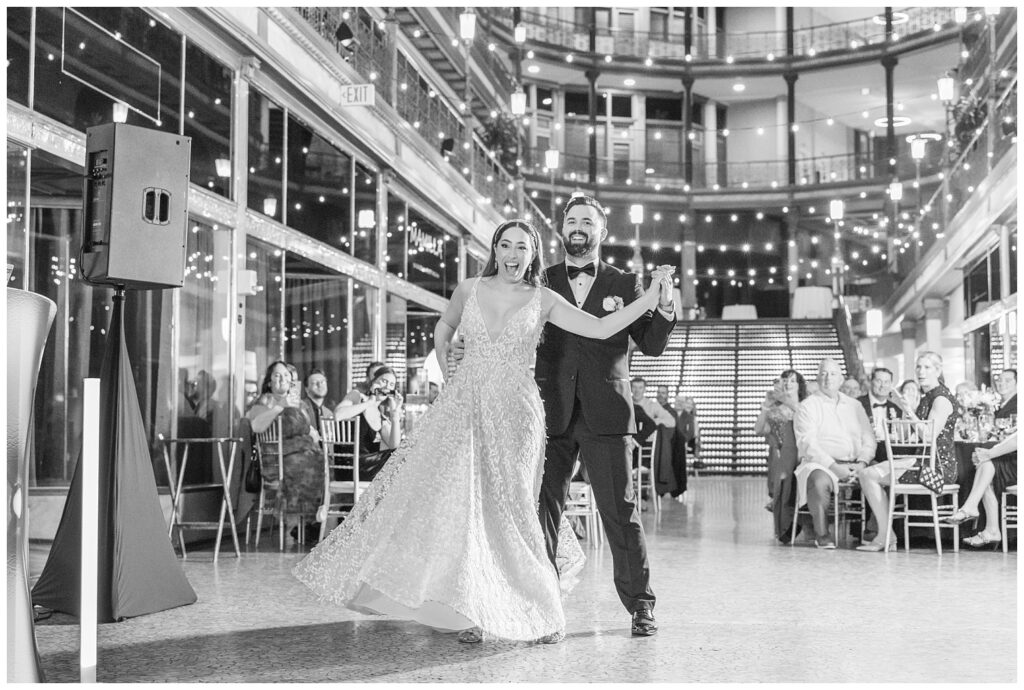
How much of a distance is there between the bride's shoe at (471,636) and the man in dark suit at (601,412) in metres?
0.40

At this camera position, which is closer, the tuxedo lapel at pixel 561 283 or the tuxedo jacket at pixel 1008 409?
the tuxedo lapel at pixel 561 283

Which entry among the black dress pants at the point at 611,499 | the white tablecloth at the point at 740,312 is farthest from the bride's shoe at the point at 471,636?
the white tablecloth at the point at 740,312

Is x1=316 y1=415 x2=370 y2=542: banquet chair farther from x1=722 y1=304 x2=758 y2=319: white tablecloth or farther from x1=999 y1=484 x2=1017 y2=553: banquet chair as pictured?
x1=722 y1=304 x2=758 y2=319: white tablecloth

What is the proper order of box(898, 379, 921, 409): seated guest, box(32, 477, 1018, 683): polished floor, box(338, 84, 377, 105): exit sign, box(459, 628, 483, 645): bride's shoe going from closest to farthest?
box(32, 477, 1018, 683): polished floor, box(459, 628, 483, 645): bride's shoe, box(898, 379, 921, 409): seated guest, box(338, 84, 377, 105): exit sign

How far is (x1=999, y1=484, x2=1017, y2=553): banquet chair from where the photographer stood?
22.2 ft

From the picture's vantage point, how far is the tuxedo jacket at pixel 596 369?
13.0 ft

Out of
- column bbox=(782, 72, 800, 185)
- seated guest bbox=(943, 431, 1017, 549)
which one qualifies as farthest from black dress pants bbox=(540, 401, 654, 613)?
column bbox=(782, 72, 800, 185)

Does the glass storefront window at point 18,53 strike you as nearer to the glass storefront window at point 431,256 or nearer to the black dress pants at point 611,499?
the black dress pants at point 611,499

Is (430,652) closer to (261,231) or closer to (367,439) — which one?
(367,439)

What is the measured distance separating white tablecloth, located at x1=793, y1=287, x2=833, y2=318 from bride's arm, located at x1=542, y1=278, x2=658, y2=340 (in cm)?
2238

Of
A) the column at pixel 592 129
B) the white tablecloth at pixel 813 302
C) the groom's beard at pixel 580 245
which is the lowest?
the groom's beard at pixel 580 245

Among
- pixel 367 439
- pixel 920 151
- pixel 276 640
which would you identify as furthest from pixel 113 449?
pixel 920 151

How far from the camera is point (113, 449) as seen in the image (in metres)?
4.45

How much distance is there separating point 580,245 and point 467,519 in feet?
3.67
